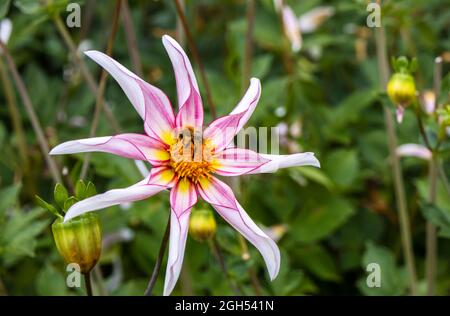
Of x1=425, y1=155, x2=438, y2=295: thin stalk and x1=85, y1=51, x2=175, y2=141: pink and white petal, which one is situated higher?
x1=85, y1=51, x2=175, y2=141: pink and white petal

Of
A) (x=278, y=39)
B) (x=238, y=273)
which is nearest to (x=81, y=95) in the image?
(x=278, y=39)

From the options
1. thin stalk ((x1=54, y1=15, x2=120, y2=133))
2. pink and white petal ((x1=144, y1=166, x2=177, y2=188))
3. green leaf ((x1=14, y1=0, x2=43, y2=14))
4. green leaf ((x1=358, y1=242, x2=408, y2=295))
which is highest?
green leaf ((x1=14, y1=0, x2=43, y2=14))

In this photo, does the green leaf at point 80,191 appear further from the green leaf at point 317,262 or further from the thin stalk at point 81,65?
the green leaf at point 317,262

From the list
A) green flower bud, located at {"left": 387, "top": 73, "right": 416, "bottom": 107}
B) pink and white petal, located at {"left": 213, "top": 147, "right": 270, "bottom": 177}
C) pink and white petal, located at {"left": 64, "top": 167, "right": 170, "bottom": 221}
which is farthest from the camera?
green flower bud, located at {"left": 387, "top": 73, "right": 416, "bottom": 107}

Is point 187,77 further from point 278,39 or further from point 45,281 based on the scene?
point 278,39

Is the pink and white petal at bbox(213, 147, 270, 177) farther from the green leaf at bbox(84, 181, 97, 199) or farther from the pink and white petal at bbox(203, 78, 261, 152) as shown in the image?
the green leaf at bbox(84, 181, 97, 199)

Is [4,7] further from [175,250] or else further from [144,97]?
[175,250]

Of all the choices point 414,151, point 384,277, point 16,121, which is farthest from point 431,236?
point 16,121

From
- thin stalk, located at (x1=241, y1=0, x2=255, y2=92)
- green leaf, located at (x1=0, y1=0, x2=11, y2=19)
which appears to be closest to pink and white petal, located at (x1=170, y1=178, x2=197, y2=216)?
green leaf, located at (x1=0, y1=0, x2=11, y2=19)
